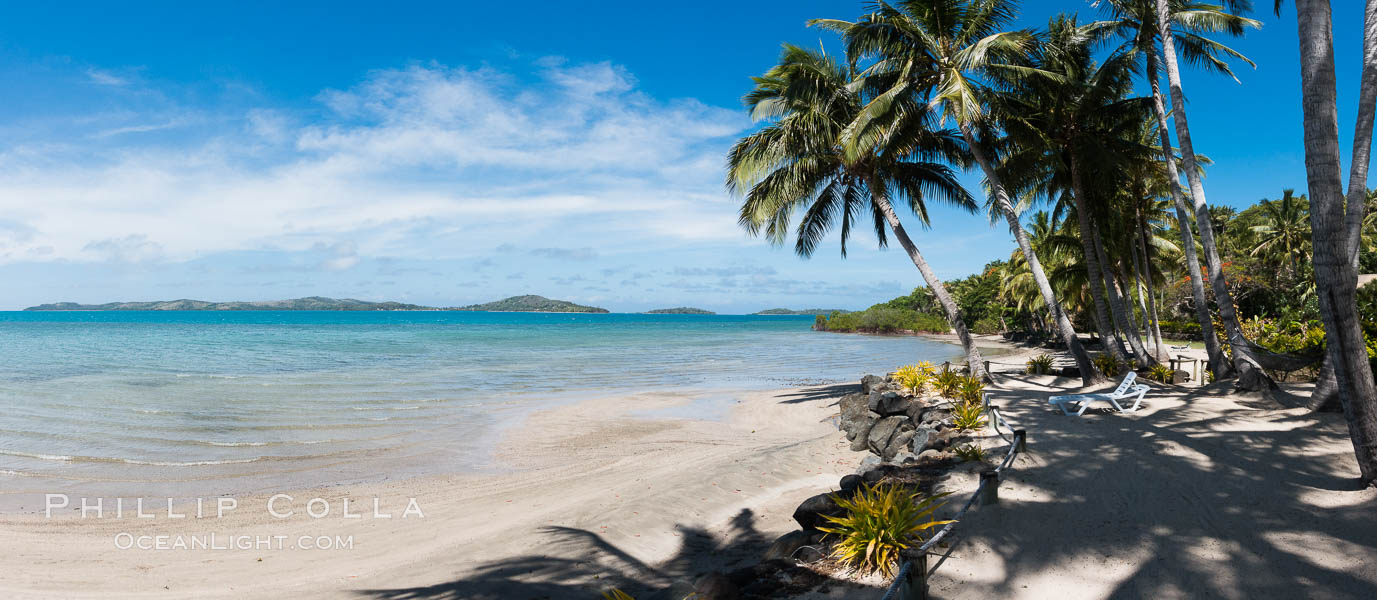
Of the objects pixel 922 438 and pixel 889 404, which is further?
pixel 889 404

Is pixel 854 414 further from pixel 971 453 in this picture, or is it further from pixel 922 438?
pixel 971 453

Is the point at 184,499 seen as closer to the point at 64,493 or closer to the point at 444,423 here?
the point at 64,493

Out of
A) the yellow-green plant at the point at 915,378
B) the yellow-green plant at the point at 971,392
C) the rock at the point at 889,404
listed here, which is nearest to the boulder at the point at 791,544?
the yellow-green plant at the point at 971,392

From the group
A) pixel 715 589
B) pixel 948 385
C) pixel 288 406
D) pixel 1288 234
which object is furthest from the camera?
pixel 1288 234

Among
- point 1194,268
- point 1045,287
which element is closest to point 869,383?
point 1045,287

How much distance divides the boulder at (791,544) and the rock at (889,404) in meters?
6.89

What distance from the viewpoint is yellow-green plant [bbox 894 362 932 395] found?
14.2 m

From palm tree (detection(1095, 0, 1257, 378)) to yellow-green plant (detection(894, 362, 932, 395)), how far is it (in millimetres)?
5393

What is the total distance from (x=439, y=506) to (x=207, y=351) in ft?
133

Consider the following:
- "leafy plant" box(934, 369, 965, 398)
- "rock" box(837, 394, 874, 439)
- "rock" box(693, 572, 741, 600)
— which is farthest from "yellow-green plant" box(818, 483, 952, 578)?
"leafy plant" box(934, 369, 965, 398)

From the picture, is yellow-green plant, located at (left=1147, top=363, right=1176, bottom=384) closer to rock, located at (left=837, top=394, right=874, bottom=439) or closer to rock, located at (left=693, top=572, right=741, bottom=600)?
rock, located at (left=837, top=394, right=874, bottom=439)

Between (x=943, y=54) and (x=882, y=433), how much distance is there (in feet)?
30.4

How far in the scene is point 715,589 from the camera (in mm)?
4812

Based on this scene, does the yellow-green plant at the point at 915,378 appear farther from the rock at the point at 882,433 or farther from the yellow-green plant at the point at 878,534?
the yellow-green plant at the point at 878,534
